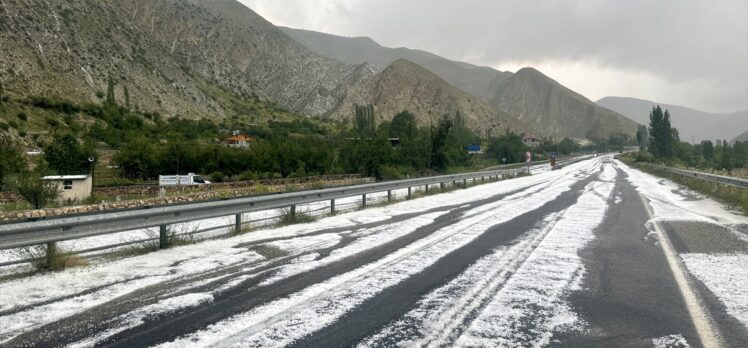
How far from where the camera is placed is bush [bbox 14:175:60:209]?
70.3 ft

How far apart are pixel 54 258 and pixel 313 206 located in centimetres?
1067

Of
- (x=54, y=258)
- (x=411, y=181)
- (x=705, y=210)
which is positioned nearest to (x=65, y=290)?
(x=54, y=258)

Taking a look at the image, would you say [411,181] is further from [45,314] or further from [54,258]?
[45,314]

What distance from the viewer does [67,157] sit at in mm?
42125

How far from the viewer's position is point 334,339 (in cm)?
391

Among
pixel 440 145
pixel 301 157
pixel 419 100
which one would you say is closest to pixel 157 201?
pixel 301 157

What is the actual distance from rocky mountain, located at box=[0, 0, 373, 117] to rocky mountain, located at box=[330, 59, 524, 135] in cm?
2426

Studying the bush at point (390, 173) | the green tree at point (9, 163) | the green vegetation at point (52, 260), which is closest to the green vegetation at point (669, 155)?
the bush at point (390, 173)

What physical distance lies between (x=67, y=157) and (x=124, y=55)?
68634 mm

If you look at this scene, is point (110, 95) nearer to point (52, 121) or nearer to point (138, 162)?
point (52, 121)

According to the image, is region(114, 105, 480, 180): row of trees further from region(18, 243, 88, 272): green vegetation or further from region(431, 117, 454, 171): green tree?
region(18, 243, 88, 272): green vegetation

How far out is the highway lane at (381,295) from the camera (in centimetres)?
402

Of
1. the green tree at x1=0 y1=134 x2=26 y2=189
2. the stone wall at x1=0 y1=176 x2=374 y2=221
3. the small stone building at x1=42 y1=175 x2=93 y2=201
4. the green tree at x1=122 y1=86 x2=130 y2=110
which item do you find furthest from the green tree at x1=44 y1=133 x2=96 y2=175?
the green tree at x1=122 y1=86 x2=130 y2=110

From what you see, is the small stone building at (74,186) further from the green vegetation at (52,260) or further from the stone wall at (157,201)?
the green vegetation at (52,260)
